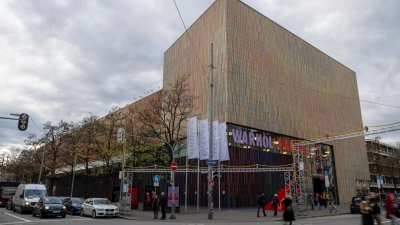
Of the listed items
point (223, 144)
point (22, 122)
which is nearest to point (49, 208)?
point (22, 122)

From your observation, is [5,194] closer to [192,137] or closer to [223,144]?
[192,137]

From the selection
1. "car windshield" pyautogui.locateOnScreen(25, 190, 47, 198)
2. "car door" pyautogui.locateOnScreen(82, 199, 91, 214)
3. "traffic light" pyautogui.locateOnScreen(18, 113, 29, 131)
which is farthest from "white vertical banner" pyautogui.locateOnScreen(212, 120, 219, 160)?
"car windshield" pyautogui.locateOnScreen(25, 190, 47, 198)

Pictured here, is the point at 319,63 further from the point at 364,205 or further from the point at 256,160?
the point at 364,205

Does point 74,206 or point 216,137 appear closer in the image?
point 74,206

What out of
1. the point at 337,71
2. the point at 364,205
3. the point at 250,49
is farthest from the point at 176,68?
the point at 364,205

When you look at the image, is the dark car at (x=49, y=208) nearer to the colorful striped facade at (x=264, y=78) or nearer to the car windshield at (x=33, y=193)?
the car windshield at (x=33, y=193)

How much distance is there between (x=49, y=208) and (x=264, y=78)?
30.1 meters

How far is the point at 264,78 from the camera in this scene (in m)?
41.0

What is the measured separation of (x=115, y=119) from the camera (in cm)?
3894

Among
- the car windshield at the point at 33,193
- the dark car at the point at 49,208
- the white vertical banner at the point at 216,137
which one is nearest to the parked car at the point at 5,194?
the car windshield at the point at 33,193

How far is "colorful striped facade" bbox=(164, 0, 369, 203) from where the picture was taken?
3716 centimetres

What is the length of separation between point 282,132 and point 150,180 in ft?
68.3

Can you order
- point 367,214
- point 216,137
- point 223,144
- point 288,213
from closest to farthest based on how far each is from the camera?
point 367,214 < point 288,213 < point 216,137 < point 223,144

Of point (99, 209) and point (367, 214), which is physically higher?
point (367, 214)
